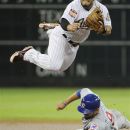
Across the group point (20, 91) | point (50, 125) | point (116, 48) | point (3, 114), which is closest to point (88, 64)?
point (116, 48)

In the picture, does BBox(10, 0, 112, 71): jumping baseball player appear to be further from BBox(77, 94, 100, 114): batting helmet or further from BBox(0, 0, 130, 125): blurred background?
BBox(0, 0, 130, 125): blurred background

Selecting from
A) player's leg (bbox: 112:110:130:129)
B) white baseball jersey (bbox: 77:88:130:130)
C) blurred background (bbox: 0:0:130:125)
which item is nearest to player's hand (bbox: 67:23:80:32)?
white baseball jersey (bbox: 77:88:130:130)

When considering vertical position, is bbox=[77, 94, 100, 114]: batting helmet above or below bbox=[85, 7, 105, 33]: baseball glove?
below

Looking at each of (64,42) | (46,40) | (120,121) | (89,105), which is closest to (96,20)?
(64,42)

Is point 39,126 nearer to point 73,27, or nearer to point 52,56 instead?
point 52,56

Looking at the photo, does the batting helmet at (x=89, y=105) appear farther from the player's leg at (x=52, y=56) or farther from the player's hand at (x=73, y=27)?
the player's leg at (x=52, y=56)

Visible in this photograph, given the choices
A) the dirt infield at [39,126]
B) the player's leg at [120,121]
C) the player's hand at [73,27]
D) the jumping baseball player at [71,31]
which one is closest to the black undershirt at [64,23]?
the jumping baseball player at [71,31]
